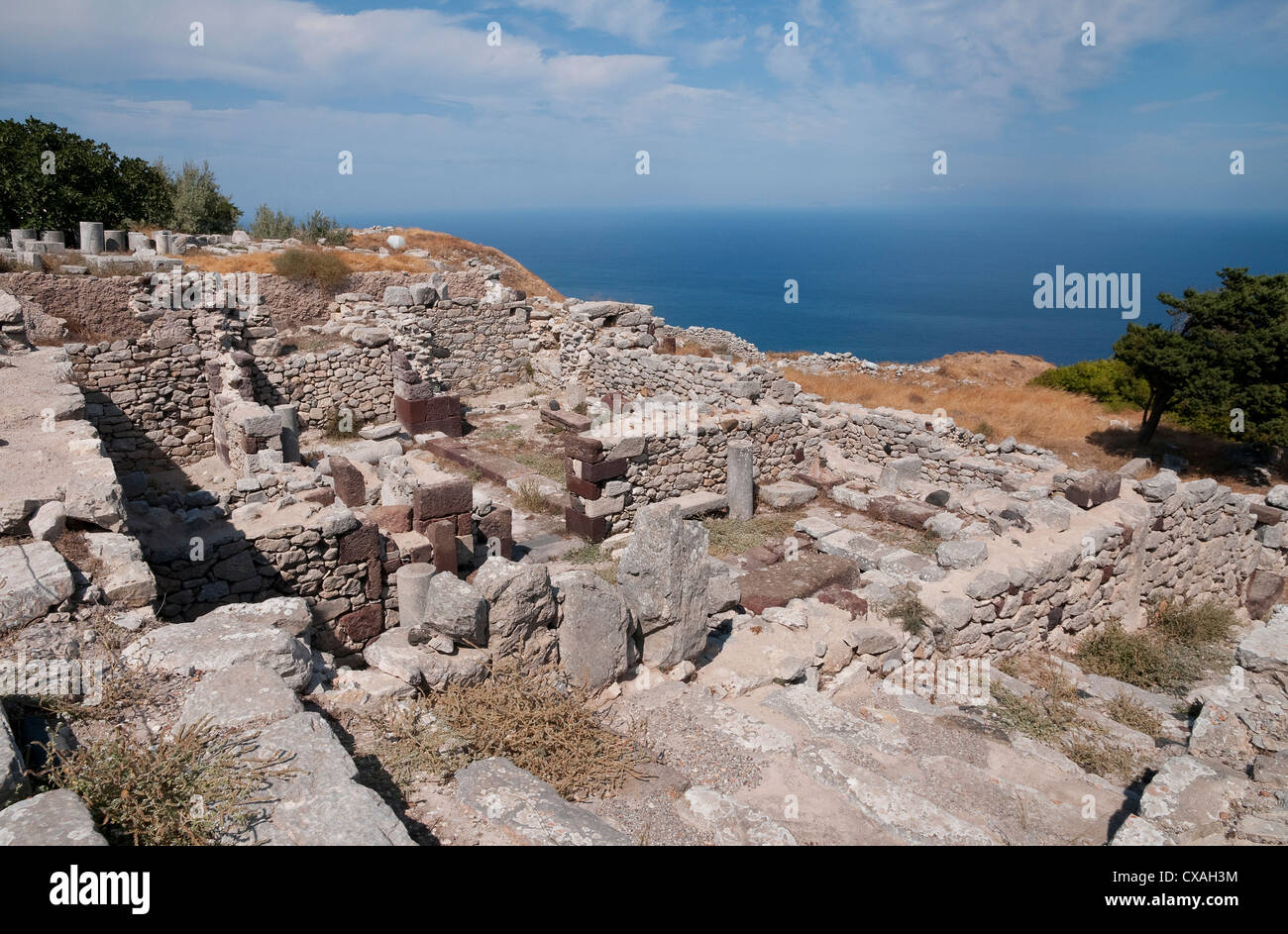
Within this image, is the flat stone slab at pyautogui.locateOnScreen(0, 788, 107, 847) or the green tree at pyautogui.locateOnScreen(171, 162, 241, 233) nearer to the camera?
the flat stone slab at pyautogui.locateOnScreen(0, 788, 107, 847)

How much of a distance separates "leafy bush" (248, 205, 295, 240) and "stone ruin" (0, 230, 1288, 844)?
785 centimetres

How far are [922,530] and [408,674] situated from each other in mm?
7836

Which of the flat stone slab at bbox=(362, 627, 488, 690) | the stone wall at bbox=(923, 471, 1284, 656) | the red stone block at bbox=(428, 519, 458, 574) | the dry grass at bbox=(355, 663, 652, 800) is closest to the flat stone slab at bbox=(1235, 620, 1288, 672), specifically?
the stone wall at bbox=(923, 471, 1284, 656)

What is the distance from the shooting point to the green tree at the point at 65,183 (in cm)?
1991

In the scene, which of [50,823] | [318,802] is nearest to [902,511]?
[318,802]

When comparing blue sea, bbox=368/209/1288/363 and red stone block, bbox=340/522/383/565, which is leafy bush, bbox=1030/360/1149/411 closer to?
blue sea, bbox=368/209/1288/363

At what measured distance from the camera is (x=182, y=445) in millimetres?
14242

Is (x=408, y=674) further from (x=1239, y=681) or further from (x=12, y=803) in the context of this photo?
(x=1239, y=681)

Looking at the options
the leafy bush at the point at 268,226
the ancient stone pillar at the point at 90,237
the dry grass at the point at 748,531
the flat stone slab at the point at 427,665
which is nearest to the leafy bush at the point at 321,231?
the leafy bush at the point at 268,226

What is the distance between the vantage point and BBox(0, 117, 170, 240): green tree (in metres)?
19.9

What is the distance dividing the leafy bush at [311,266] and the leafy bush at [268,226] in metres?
5.68

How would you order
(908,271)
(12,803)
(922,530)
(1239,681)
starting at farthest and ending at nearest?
(908,271) < (922,530) < (1239,681) < (12,803)

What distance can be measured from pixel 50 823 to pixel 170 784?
0.56 m

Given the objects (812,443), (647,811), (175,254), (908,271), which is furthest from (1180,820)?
(908,271)
